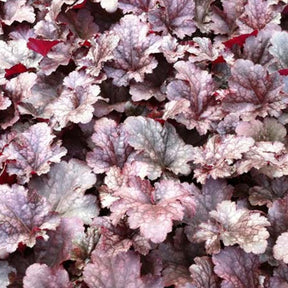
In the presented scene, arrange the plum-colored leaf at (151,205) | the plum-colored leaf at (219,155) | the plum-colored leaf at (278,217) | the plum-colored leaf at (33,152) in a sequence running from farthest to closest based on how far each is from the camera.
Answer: the plum-colored leaf at (33,152) < the plum-colored leaf at (219,155) < the plum-colored leaf at (278,217) < the plum-colored leaf at (151,205)

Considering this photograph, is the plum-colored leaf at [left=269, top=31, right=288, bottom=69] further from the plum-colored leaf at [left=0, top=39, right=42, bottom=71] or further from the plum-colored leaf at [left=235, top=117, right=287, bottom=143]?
the plum-colored leaf at [left=0, top=39, right=42, bottom=71]

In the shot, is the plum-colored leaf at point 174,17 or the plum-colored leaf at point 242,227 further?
the plum-colored leaf at point 174,17

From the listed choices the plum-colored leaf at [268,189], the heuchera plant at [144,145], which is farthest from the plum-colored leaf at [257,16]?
the plum-colored leaf at [268,189]

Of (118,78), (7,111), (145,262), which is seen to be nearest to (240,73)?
(118,78)

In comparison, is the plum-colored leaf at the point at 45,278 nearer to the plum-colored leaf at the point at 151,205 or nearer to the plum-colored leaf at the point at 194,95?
the plum-colored leaf at the point at 151,205

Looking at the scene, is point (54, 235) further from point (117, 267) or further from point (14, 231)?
point (117, 267)

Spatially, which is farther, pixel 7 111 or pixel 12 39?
pixel 12 39
